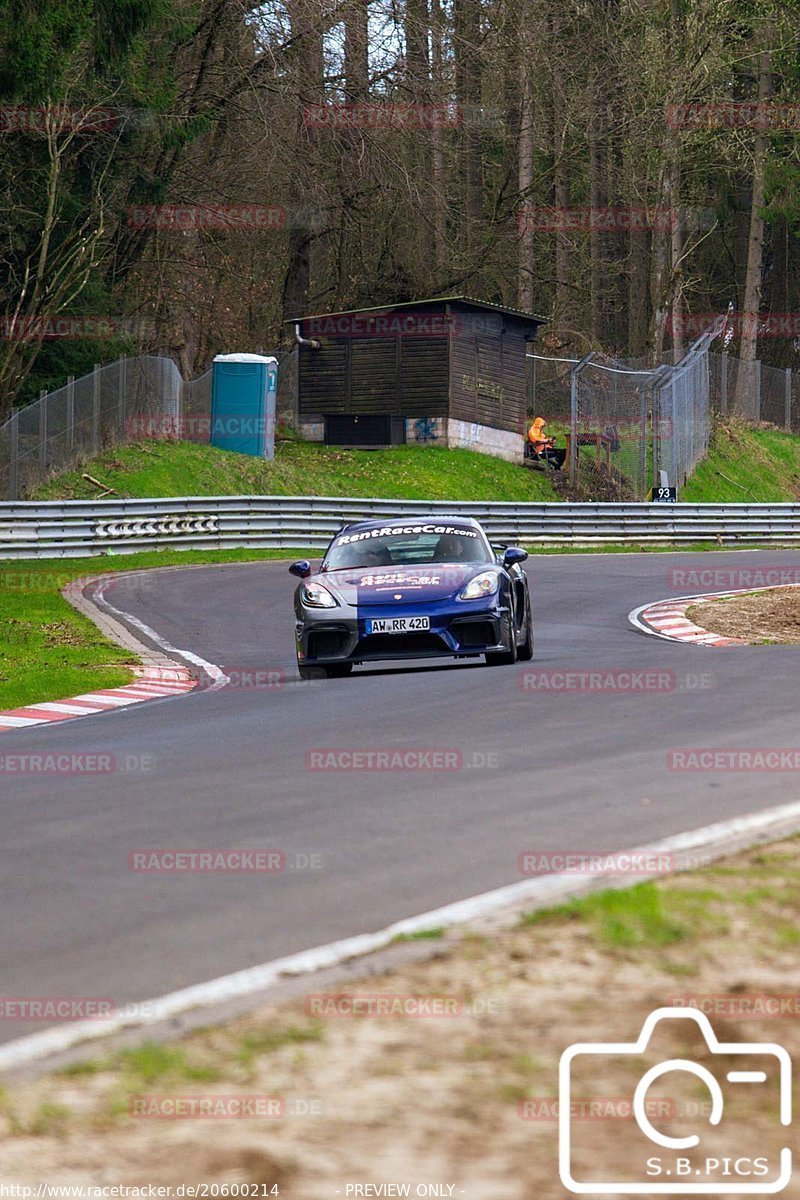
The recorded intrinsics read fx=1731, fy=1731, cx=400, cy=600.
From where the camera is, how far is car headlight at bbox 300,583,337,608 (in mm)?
15336

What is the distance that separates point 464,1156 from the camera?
12.1 feet

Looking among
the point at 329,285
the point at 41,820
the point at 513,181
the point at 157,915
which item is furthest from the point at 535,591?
the point at 513,181

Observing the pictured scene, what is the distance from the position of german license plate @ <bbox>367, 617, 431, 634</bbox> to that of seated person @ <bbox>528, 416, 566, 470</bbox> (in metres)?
29.4

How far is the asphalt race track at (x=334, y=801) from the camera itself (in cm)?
596

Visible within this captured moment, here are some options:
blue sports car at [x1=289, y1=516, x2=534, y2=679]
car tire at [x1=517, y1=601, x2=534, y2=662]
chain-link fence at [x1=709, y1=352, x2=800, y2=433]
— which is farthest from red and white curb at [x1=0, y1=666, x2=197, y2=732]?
chain-link fence at [x1=709, y1=352, x2=800, y2=433]

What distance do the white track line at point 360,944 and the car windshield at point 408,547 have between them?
8.81 metres

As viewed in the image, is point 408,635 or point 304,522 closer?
point 408,635

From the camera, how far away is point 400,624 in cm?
1505

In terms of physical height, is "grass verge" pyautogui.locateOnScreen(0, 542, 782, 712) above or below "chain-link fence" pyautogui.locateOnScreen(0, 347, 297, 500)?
below

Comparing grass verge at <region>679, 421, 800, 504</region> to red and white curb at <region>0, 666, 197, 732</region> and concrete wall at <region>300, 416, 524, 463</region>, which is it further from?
red and white curb at <region>0, 666, 197, 732</region>

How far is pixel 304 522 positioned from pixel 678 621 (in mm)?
13890

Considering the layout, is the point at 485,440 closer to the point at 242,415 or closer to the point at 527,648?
the point at 242,415

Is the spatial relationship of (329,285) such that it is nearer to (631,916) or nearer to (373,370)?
(373,370)

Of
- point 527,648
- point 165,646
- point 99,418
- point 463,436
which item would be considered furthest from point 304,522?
point 527,648
